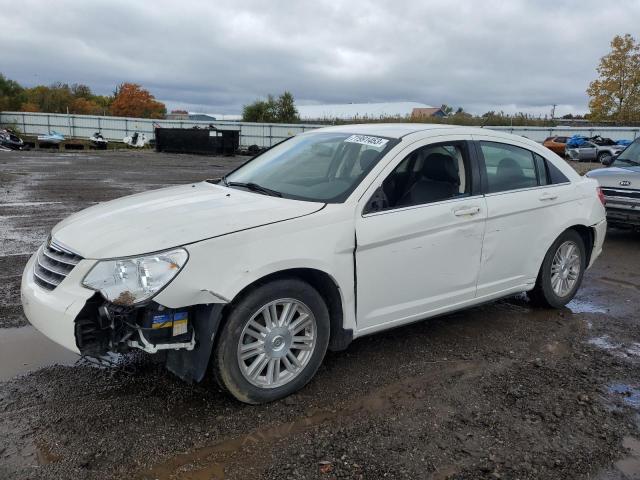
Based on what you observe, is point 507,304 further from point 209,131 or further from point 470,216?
point 209,131

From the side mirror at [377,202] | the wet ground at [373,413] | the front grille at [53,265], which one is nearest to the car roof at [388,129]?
the side mirror at [377,202]

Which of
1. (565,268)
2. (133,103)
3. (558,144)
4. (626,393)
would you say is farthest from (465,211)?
(133,103)

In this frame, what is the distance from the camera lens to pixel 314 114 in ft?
275

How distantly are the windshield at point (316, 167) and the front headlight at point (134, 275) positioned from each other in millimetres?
1133

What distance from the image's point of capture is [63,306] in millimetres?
3082

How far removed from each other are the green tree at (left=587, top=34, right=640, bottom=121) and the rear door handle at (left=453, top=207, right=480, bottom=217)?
58.8 metres

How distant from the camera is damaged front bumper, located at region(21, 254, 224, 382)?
303cm

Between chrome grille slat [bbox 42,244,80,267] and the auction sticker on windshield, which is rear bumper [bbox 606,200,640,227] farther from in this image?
chrome grille slat [bbox 42,244,80,267]

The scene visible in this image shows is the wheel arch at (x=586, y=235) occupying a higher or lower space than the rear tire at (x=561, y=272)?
higher

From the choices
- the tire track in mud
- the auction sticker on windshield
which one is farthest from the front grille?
the auction sticker on windshield

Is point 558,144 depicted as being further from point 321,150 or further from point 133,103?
point 133,103

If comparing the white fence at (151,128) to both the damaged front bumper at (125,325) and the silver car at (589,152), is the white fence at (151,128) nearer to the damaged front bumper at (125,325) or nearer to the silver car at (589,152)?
the silver car at (589,152)

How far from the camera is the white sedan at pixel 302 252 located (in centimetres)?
307

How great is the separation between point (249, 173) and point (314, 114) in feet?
267
